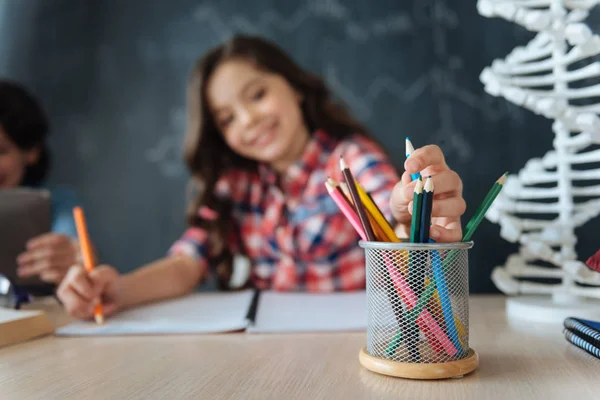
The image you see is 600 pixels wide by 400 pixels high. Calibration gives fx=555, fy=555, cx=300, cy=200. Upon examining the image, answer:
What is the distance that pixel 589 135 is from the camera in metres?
0.64

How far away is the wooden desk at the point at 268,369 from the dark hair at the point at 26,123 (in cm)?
83

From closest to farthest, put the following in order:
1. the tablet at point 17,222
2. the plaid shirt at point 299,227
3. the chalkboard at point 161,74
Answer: the tablet at point 17,222, the plaid shirt at point 299,227, the chalkboard at point 161,74

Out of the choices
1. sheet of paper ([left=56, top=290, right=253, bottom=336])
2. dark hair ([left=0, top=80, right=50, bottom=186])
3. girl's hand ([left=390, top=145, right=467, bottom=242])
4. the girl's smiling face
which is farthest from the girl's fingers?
dark hair ([left=0, top=80, right=50, bottom=186])

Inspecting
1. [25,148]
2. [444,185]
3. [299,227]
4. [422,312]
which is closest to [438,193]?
[444,185]

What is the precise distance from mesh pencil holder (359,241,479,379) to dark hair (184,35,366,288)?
777 mm

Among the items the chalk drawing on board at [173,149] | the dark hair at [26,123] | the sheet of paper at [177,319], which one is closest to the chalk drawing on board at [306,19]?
the chalk drawing on board at [173,149]

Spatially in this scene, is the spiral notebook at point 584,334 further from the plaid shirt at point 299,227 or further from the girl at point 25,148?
the girl at point 25,148

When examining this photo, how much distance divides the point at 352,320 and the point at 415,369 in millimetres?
247

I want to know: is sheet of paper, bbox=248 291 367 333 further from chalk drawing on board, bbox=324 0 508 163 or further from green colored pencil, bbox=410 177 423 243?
chalk drawing on board, bbox=324 0 508 163

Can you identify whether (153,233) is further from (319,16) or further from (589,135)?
(589,135)

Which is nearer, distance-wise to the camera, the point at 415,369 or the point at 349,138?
the point at 415,369

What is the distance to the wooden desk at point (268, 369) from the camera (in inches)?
16.2

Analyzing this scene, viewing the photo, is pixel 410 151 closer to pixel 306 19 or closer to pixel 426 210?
pixel 426 210

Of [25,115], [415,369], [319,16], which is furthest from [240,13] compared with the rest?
[415,369]
